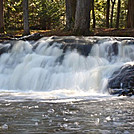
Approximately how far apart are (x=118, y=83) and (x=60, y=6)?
27.7 meters

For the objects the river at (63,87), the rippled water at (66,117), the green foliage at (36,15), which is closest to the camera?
the rippled water at (66,117)

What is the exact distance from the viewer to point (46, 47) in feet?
54.1

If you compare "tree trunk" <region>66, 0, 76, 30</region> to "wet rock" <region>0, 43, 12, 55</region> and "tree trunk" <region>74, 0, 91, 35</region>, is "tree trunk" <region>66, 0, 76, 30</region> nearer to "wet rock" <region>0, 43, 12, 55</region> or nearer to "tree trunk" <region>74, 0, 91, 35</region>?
"tree trunk" <region>74, 0, 91, 35</region>

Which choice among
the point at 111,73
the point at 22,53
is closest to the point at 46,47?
the point at 22,53

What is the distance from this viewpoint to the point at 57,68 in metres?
14.7

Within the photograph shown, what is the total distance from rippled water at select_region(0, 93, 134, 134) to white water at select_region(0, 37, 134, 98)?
3213mm

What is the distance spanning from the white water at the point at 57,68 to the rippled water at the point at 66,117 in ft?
10.5

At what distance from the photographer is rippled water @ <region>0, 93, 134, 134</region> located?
631cm

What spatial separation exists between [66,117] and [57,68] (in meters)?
7.40

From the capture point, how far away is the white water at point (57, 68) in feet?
43.9

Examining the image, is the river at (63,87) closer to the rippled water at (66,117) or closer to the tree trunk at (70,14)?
the rippled water at (66,117)

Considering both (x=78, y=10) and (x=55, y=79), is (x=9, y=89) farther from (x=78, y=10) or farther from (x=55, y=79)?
(x=78, y=10)

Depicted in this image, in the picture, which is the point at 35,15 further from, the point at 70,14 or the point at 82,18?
the point at 82,18

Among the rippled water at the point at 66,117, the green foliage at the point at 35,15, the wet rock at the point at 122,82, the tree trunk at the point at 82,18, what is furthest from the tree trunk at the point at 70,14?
the rippled water at the point at 66,117
